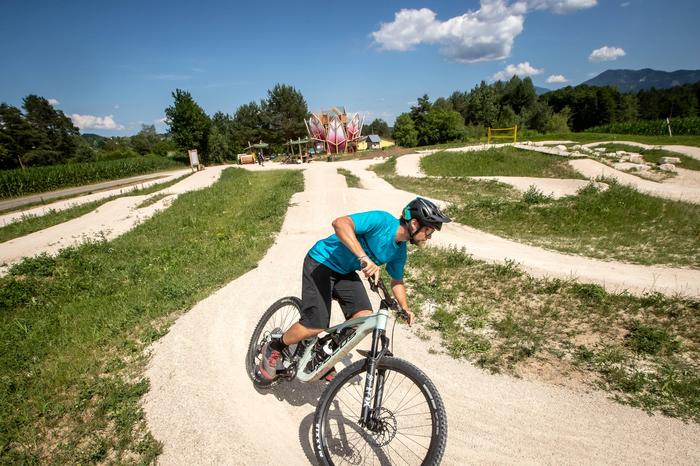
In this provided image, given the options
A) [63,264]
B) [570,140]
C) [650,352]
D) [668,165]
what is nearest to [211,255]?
→ [63,264]

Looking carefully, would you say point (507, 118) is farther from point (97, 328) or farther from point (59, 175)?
point (97, 328)

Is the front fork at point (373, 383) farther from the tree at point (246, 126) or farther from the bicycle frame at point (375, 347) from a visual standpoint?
the tree at point (246, 126)

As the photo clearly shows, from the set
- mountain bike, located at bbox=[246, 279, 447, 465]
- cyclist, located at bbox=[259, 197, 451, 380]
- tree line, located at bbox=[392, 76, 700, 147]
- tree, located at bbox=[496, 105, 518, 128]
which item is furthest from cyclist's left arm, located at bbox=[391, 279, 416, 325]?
tree, located at bbox=[496, 105, 518, 128]

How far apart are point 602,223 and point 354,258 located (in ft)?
41.9

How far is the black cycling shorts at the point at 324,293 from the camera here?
389cm

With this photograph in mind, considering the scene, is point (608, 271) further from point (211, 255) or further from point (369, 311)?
point (211, 255)

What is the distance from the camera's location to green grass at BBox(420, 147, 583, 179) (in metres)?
24.0

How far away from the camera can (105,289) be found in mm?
8359

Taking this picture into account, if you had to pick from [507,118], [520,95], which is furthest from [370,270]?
[520,95]

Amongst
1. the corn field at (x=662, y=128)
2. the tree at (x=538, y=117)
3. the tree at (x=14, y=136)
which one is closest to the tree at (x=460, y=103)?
the tree at (x=538, y=117)

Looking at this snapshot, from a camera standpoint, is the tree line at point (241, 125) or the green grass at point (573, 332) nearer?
the green grass at point (573, 332)

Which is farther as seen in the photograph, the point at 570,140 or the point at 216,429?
the point at 570,140

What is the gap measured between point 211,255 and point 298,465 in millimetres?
8023

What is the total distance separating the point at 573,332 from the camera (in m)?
5.72
